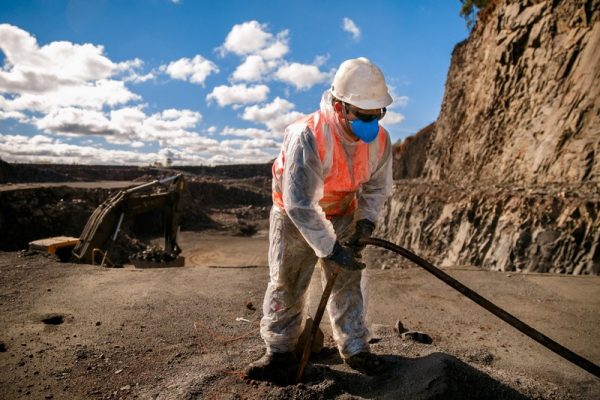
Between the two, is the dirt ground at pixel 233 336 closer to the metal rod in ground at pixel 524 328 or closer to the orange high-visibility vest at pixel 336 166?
the metal rod in ground at pixel 524 328

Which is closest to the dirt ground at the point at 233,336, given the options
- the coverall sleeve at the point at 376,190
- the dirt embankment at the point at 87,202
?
the coverall sleeve at the point at 376,190

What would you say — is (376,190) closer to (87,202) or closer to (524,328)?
(524,328)

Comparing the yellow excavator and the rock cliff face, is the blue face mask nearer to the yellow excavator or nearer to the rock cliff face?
the rock cliff face

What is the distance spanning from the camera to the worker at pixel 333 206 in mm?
2559

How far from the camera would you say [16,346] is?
3.38 meters

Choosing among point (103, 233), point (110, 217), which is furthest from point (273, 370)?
point (110, 217)

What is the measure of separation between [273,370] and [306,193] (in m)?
1.32

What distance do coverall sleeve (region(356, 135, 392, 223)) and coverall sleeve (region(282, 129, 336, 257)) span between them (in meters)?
0.55

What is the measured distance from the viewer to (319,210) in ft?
8.44

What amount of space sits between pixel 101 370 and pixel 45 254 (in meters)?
4.30

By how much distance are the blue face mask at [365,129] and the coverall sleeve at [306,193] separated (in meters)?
0.31

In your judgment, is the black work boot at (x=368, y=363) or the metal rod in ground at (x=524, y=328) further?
the black work boot at (x=368, y=363)

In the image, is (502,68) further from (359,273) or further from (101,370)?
(101,370)

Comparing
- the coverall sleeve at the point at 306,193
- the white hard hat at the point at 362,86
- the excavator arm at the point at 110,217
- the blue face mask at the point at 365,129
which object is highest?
the white hard hat at the point at 362,86
